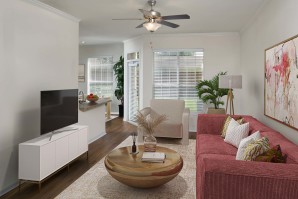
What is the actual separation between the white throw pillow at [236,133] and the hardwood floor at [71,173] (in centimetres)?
220

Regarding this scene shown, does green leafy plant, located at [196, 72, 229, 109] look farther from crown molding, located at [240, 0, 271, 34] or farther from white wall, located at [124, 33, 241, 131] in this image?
crown molding, located at [240, 0, 271, 34]

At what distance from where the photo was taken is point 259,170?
60.5 inches

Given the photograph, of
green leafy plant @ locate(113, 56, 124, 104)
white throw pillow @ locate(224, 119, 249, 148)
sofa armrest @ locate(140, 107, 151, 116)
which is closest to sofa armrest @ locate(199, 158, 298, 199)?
white throw pillow @ locate(224, 119, 249, 148)

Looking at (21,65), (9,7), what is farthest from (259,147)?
(9,7)

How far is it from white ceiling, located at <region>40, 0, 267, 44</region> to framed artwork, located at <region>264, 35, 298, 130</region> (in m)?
1.10

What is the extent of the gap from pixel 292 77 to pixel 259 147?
1.19 metres

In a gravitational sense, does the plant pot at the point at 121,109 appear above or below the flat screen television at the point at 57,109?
below

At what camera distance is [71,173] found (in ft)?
11.7

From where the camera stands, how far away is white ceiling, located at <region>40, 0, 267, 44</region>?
3918 millimetres

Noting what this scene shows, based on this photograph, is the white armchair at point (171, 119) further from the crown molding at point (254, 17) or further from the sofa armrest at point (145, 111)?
the crown molding at point (254, 17)

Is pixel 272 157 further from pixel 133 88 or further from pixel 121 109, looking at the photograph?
pixel 121 109

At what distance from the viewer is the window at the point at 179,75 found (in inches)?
260

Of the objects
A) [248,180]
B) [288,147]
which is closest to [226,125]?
[288,147]

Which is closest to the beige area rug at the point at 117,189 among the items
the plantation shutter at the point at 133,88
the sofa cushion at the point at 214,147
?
the sofa cushion at the point at 214,147
